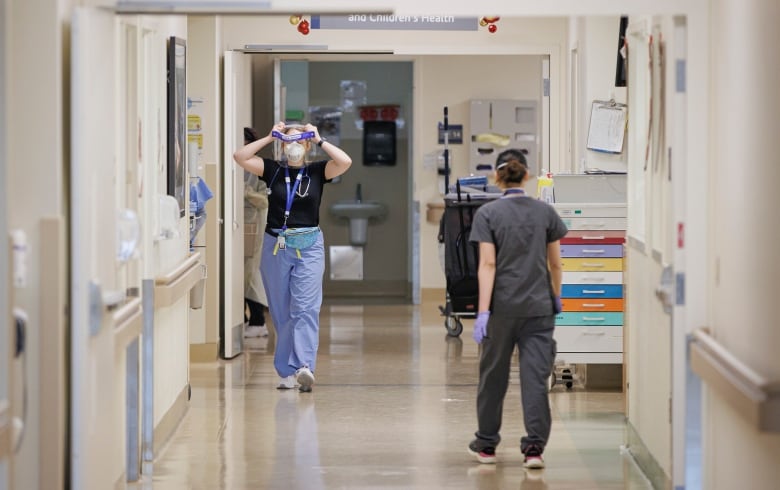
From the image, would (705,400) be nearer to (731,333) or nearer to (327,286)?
(731,333)

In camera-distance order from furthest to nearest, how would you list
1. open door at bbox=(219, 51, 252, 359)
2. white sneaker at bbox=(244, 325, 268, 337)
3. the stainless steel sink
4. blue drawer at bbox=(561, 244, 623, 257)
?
the stainless steel sink, white sneaker at bbox=(244, 325, 268, 337), open door at bbox=(219, 51, 252, 359), blue drawer at bbox=(561, 244, 623, 257)

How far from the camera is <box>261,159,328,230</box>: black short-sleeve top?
847 centimetres

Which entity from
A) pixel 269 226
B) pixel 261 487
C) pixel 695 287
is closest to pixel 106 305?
pixel 261 487

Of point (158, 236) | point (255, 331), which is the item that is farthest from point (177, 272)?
point (255, 331)

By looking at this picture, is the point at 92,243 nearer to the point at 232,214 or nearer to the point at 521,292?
the point at 521,292

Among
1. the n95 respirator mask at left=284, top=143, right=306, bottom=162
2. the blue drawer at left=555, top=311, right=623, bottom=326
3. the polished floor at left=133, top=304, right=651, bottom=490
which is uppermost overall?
the n95 respirator mask at left=284, top=143, right=306, bottom=162

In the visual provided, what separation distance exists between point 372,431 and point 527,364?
136 cm

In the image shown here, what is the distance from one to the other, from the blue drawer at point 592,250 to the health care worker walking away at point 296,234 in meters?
1.49

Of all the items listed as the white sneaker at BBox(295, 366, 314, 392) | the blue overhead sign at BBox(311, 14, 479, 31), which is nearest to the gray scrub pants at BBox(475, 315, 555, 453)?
the white sneaker at BBox(295, 366, 314, 392)

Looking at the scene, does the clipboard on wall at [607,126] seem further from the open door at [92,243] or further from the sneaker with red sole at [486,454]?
the open door at [92,243]

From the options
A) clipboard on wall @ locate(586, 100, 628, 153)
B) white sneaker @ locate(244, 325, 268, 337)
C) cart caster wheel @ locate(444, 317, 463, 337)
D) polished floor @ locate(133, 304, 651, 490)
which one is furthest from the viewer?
white sneaker @ locate(244, 325, 268, 337)

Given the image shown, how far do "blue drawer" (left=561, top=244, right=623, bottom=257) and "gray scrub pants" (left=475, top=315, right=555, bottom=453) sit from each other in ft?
6.77

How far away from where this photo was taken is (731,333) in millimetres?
4836

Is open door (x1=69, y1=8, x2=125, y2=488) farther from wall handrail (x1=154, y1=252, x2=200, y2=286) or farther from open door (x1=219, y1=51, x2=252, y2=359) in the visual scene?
open door (x1=219, y1=51, x2=252, y2=359)
